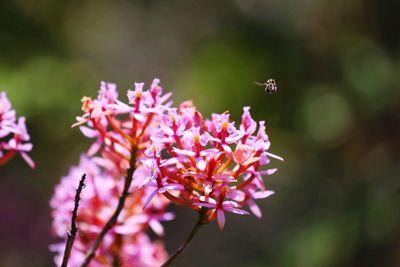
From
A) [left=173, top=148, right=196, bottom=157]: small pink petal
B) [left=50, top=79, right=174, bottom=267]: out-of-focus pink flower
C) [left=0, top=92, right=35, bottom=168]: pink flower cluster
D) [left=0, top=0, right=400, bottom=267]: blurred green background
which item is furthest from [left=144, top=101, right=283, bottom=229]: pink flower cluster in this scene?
[left=0, top=0, right=400, bottom=267]: blurred green background

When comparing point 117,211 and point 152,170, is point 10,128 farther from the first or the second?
point 152,170

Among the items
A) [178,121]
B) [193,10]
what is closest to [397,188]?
[178,121]

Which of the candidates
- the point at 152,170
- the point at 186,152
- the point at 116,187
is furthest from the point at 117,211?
the point at 116,187

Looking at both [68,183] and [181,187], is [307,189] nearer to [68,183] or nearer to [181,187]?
[68,183]

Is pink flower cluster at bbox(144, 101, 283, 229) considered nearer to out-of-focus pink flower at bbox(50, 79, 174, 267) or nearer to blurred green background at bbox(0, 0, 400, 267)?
out-of-focus pink flower at bbox(50, 79, 174, 267)

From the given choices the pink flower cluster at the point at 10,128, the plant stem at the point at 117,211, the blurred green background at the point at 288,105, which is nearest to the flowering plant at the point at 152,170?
the plant stem at the point at 117,211

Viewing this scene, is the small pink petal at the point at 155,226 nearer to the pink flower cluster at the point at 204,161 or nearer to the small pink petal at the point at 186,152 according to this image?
the pink flower cluster at the point at 204,161
